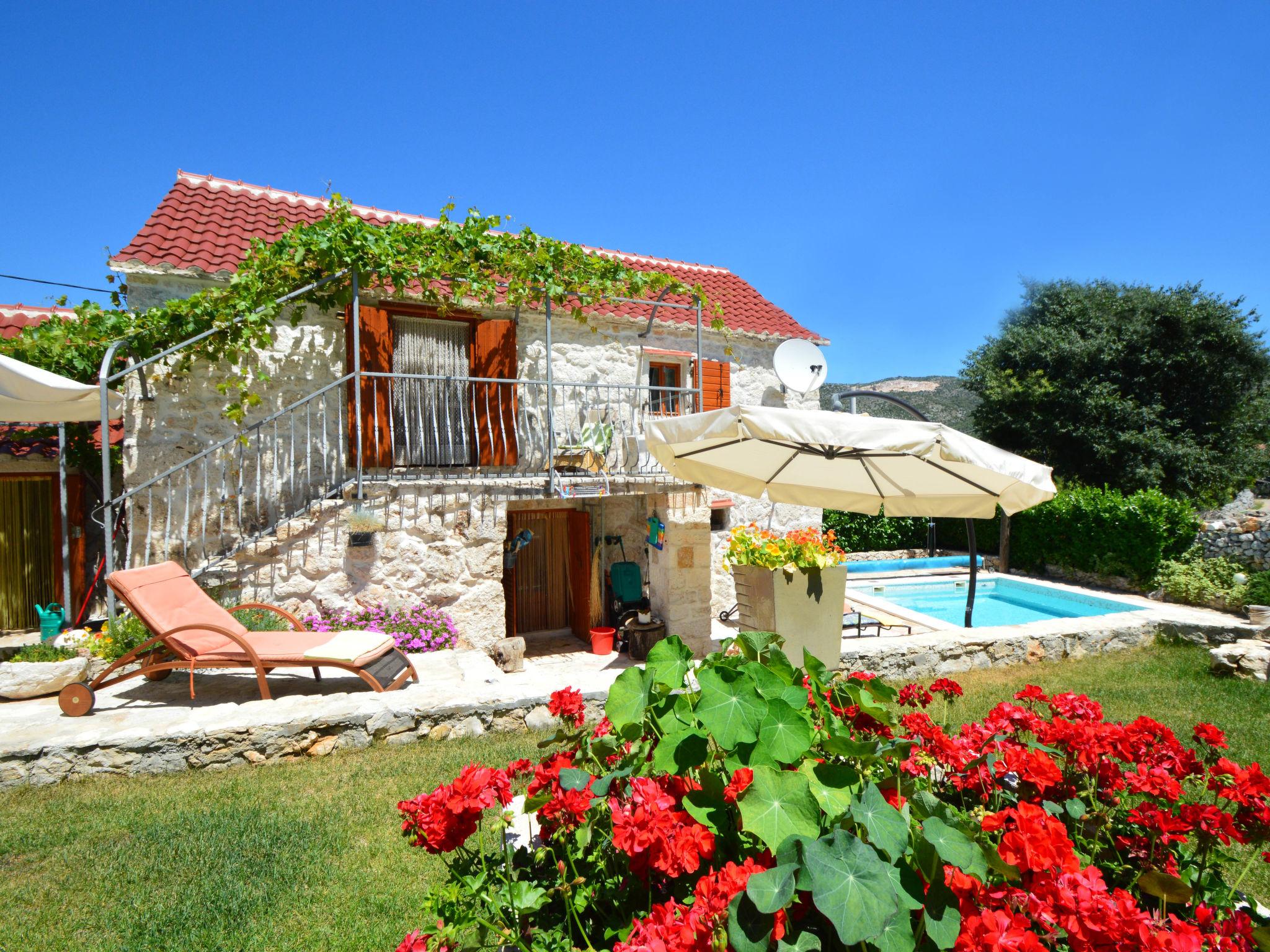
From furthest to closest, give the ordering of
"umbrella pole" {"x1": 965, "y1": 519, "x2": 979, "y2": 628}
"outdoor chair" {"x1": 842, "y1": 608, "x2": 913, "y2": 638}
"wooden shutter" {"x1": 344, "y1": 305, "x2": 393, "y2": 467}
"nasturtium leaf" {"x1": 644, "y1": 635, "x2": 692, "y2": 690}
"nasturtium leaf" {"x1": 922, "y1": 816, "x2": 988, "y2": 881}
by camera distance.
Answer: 1. "outdoor chair" {"x1": 842, "y1": 608, "x2": 913, "y2": 638}
2. "umbrella pole" {"x1": 965, "y1": 519, "x2": 979, "y2": 628}
3. "wooden shutter" {"x1": 344, "y1": 305, "x2": 393, "y2": 467}
4. "nasturtium leaf" {"x1": 644, "y1": 635, "x2": 692, "y2": 690}
5. "nasturtium leaf" {"x1": 922, "y1": 816, "x2": 988, "y2": 881}

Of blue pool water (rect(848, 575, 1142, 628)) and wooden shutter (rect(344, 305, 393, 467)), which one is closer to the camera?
wooden shutter (rect(344, 305, 393, 467))

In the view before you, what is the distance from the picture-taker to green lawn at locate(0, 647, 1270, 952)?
235 centimetres

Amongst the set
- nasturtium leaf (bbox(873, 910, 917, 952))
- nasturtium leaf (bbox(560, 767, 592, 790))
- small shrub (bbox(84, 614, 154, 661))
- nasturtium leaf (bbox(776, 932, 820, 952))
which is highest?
nasturtium leaf (bbox(560, 767, 592, 790))

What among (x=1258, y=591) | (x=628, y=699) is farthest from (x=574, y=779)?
(x=1258, y=591)

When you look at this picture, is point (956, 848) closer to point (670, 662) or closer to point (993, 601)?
point (670, 662)

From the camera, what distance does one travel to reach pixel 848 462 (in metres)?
5.39

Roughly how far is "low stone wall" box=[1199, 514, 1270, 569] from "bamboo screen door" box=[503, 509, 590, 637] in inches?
487

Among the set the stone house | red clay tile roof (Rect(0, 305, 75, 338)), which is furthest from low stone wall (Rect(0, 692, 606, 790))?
red clay tile roof (Rect(0, 305, 75, 338))

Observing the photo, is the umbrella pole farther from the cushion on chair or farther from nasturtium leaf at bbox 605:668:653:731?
the cushion on chair

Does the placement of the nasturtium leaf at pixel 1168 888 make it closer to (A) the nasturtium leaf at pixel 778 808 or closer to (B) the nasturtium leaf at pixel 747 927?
(A) the nasturtium leaf at pixel 778 808

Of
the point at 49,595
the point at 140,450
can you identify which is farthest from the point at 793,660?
the point at 49,595

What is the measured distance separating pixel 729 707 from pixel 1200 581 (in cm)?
1376

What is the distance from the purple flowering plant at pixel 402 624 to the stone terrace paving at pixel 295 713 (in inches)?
13.4

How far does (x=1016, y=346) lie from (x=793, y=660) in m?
17.3
